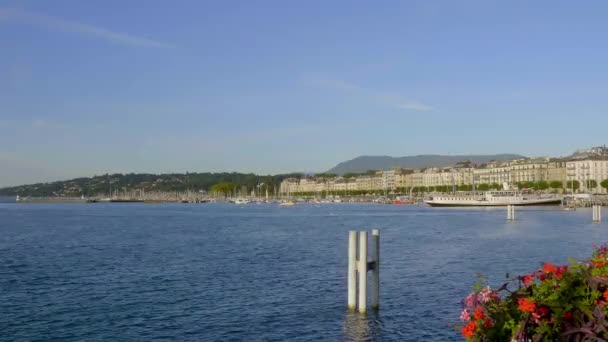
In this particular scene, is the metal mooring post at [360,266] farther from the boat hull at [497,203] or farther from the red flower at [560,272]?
the boat hull at [497,203]

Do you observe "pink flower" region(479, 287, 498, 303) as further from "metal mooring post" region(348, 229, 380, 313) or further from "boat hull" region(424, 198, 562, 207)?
"boat hull" region(424, 198, 562, 207)

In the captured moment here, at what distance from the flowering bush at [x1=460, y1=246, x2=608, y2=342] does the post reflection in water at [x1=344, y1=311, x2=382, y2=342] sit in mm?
13832

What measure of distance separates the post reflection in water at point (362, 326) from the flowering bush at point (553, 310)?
45.4ft

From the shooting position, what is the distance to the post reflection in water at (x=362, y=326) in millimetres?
21219

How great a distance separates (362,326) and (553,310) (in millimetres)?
16271

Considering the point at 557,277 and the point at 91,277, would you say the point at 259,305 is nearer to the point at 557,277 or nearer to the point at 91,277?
the point at 91,277

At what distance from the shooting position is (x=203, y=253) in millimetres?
50938

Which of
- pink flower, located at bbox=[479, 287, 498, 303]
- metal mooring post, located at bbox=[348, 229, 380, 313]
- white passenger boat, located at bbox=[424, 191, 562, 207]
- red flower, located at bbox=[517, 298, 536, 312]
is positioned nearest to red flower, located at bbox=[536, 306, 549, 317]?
red flower, located at bbox=[517, 298, 536, 312]

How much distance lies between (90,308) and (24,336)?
4.81 m

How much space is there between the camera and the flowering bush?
6.79m

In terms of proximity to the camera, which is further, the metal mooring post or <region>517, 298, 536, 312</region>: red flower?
the metal mooring post

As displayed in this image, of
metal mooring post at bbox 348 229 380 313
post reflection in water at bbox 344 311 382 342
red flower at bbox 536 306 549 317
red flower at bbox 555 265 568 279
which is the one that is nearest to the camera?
red flower at bbox 536 306 549 317

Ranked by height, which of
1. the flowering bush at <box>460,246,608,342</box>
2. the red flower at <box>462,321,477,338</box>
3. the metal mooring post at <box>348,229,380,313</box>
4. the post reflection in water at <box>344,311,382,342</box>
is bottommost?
the post reflection in water at <box>344,311,382,342</box>

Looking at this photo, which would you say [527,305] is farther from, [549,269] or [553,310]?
[549,269]
